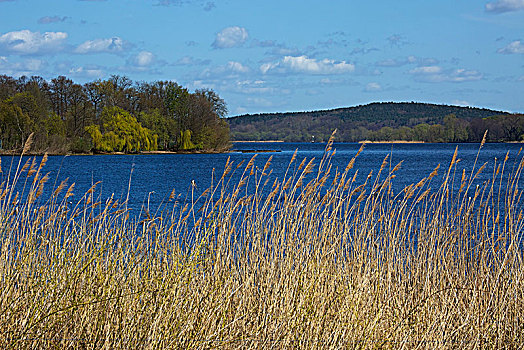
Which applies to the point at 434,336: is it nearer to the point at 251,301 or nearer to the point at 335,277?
the point at 335,277

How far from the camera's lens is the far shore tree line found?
218 ft

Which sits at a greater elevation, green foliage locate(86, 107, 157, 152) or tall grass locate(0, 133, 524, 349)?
green foliage locate(86, 107, 157, 152)

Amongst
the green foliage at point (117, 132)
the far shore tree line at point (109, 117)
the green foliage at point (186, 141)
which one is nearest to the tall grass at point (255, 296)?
the far shore tree line at point (109, 117)

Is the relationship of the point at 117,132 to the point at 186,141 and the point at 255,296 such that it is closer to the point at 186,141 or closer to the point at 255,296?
the point at 186,141

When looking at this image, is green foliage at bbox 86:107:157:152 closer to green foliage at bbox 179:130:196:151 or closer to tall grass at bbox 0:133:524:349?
green foliage at bbox 179:130:196:151

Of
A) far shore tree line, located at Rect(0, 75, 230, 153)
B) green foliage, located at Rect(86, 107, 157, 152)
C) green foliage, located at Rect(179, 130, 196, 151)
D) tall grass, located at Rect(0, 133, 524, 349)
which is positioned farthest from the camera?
green foliage, located at Rect(179, 130, 196, 151)

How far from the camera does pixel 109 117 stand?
2968 inches

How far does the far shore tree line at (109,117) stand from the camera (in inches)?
2621

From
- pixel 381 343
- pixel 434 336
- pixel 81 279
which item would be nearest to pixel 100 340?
pixel 81 279

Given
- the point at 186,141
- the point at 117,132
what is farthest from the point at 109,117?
the point at 186,141

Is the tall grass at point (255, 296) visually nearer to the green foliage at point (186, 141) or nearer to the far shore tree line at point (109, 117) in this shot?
the far shore tree line at point (109, 117)

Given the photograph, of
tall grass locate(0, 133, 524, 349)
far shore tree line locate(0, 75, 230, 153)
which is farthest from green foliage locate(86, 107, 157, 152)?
tall grass locate(0, 133, 524, 349)

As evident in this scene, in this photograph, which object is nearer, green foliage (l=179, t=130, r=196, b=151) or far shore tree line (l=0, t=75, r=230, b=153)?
far shore tree line (l=0, t=75, r=230, b=153)

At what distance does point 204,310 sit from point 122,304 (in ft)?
1.80
